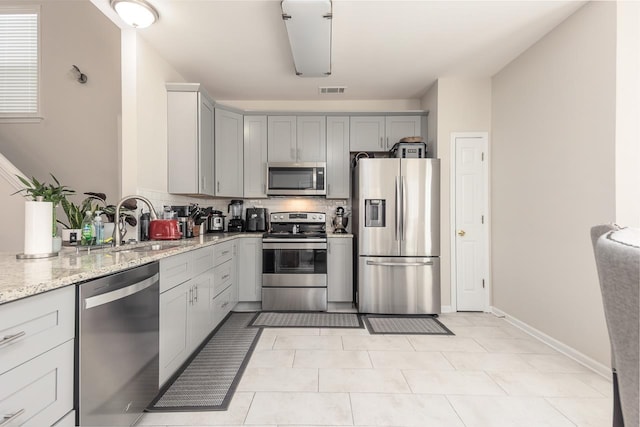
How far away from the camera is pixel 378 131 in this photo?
3.94 m

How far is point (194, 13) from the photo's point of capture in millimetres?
2340

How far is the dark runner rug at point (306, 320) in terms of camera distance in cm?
309

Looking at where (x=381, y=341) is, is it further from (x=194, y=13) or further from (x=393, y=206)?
(x=194, y=13)

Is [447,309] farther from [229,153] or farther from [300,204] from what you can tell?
[229,153]

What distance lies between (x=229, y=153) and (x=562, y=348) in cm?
398

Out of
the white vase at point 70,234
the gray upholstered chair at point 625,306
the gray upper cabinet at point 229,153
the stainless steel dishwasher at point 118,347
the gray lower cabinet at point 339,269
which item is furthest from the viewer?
the gray upper cabinet at point 229,153

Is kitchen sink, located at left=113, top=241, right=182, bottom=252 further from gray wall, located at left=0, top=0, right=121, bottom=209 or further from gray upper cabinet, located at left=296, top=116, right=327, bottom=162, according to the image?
gray upper cabinet, located at left=296, top=116, right=327, bottom=162

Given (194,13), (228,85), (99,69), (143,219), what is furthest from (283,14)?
(99,69)

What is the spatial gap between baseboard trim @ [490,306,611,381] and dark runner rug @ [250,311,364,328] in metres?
1.61

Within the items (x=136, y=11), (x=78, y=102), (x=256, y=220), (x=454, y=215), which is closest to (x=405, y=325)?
(x=454, y=215)

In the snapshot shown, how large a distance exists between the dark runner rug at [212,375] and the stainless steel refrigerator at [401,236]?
145 cm

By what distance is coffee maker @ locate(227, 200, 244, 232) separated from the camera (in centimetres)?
403

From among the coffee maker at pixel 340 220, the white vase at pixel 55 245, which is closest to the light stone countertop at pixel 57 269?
the white vase at pixel 55 245

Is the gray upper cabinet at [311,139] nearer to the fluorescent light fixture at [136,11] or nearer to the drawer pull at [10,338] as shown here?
the fluorescent light fixture at [136,11]
